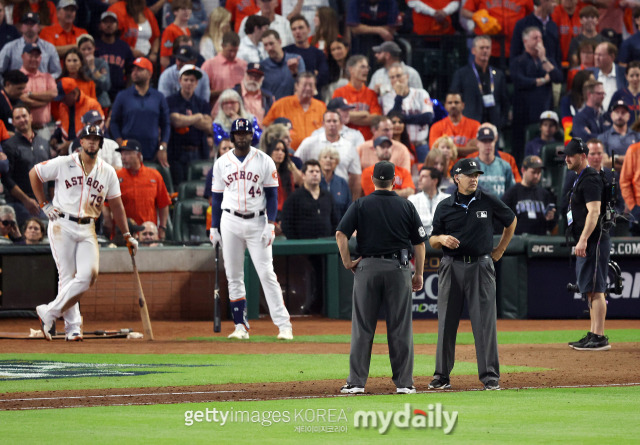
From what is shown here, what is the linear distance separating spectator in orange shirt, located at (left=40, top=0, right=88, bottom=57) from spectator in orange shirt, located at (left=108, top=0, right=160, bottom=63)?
89cm

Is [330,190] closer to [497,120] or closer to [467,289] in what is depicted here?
[497,120]

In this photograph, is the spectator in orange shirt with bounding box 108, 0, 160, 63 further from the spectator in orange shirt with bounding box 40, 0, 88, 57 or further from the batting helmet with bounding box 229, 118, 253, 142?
the batting helmet with bounding box 229, 118, 253, 142

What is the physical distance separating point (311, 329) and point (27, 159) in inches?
189

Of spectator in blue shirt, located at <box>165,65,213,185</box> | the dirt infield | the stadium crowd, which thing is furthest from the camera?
spectator in blue shirt, located at <box>165,65,213,185</box>

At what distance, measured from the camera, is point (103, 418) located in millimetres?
7234

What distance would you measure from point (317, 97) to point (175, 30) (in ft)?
8.83

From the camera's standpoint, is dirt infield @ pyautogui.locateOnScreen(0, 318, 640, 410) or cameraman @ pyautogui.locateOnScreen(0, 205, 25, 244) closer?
dirt infield @ pyautogui.locateOnScreen(0, 318, 640, 410)

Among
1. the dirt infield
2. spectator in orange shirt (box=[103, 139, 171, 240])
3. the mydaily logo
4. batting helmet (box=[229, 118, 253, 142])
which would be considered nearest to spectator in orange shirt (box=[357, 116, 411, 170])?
the dirt infield

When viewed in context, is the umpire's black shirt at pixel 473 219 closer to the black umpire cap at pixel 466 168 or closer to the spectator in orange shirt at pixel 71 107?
the black umpire cap at pixel 466 168

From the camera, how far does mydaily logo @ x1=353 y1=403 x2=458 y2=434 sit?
6.87 m

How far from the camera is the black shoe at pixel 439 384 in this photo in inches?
352

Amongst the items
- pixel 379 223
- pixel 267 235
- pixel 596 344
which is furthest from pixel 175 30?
pixel 379 223

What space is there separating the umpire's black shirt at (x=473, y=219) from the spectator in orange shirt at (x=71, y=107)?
30.1 feet

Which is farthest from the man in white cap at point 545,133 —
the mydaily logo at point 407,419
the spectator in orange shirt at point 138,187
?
the mydaily logo at point 407,419
